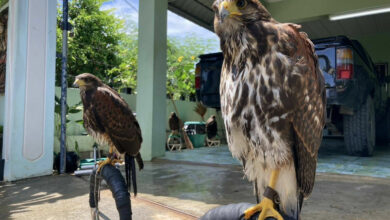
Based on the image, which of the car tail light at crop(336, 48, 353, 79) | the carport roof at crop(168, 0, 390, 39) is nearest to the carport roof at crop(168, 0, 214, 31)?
the carport roof at crop(168, 0, 390, 39)

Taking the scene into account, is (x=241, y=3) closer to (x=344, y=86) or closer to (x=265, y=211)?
(x=265, y=211)

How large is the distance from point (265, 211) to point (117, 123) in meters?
1.51

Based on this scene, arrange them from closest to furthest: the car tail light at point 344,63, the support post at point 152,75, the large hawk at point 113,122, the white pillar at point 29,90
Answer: the large hawk at point 113,122 → the car tail light at point 344,63 → the white pillar at point 29,90 → the support post at point 152,75

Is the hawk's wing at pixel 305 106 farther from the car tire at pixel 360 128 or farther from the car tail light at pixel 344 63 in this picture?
the car tire at pixel 360 128

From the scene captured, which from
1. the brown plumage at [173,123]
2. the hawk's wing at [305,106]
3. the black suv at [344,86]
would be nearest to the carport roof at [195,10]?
the brown plumage at [173,123]

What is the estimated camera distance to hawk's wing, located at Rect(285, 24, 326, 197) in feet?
4.15

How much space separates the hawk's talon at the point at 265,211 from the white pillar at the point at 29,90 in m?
4.84

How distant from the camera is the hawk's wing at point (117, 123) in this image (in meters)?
2.37

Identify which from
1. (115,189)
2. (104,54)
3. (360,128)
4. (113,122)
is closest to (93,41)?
(104,54)

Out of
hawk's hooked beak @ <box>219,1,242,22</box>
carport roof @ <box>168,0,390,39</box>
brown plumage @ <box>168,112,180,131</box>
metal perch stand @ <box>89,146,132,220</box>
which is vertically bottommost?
metal perch stand @ <box>89,146,132,220</box>

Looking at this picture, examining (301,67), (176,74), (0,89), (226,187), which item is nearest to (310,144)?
(301,67)

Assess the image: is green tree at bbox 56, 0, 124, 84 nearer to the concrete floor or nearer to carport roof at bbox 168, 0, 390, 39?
carport roof at bbox 168, 0, 390, 39

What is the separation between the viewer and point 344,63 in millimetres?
4473

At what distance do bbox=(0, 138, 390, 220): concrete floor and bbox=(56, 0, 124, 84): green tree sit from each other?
13.1 metres
